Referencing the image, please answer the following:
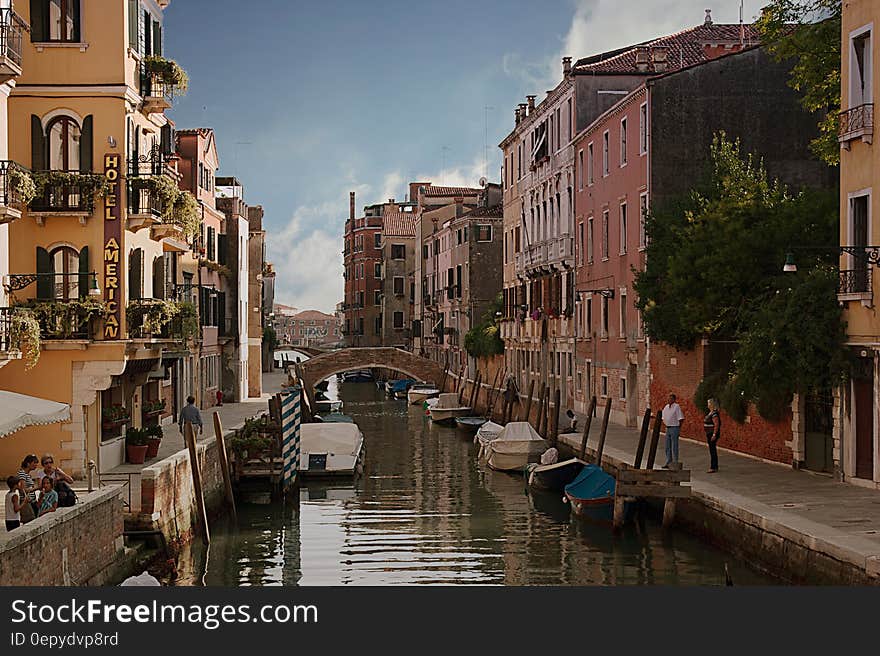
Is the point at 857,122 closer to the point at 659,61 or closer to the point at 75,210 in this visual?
the point at 75,210

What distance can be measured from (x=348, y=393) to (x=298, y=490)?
3907 centimetres

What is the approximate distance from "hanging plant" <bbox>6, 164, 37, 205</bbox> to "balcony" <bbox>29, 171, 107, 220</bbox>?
89 cm

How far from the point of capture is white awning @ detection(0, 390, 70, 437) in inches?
505

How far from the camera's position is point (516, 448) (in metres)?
27.6

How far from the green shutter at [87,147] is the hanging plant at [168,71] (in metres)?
1.55

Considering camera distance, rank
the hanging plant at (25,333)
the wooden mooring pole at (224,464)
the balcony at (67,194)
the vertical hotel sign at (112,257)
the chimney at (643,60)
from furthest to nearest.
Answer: the chimney at (643,60) < the wooden mooring pole at (224,464) < the vertical hotel sign at (112,257) < the balcony at (67,194) < the hanging plant at (25,333)

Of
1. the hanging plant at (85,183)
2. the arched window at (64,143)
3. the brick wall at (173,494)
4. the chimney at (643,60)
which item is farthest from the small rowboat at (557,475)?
the chimney at (643,60)

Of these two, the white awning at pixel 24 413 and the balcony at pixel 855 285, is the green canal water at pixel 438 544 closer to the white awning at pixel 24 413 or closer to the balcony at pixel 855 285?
the white awning at pixel 24 413

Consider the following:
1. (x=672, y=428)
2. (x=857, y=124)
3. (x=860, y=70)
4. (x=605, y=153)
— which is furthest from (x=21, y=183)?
(x=605, y=153)

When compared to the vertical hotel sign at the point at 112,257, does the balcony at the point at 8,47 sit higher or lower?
higher

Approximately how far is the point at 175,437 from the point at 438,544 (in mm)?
7959

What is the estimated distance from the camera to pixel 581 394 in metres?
34.2

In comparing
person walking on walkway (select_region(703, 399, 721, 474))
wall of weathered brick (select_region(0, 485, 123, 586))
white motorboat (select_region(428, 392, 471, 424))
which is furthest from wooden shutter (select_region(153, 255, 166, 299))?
white motorboat (select_region(428, 392, 471, 424))

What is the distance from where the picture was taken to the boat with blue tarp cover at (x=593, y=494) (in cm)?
1992
